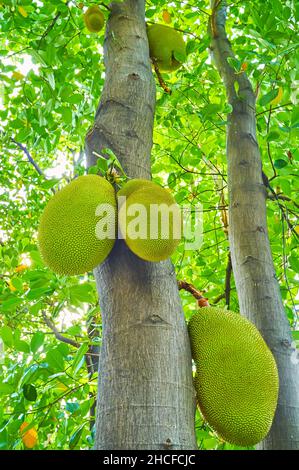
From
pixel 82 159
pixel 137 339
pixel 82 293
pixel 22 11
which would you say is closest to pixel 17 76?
pixel 22 11

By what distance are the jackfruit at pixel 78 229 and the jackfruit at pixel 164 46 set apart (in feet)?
3.36

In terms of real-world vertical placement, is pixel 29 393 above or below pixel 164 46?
below

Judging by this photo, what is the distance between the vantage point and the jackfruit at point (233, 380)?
994 mm

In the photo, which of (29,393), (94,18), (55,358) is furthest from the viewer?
(94,18)

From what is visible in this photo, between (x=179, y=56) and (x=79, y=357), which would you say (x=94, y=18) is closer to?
(x=179, y=56)

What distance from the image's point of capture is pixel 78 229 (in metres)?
1.03

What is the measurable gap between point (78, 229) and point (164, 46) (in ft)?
3.89

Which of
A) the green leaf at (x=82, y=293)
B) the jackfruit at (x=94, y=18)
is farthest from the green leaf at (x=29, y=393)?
the jackfruit at (x=94, y=18)

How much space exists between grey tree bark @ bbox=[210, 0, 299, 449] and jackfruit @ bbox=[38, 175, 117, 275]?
61 centimetres

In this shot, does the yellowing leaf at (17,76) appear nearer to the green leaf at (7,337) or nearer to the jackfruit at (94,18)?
the jackfruit at (94,18)

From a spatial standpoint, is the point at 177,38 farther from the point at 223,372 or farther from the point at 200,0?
the point at 223,372

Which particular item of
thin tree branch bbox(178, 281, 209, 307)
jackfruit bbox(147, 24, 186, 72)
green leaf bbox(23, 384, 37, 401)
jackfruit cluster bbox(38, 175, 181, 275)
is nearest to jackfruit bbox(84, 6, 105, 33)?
jackfruit bbox(147, 24, 186, 72)
